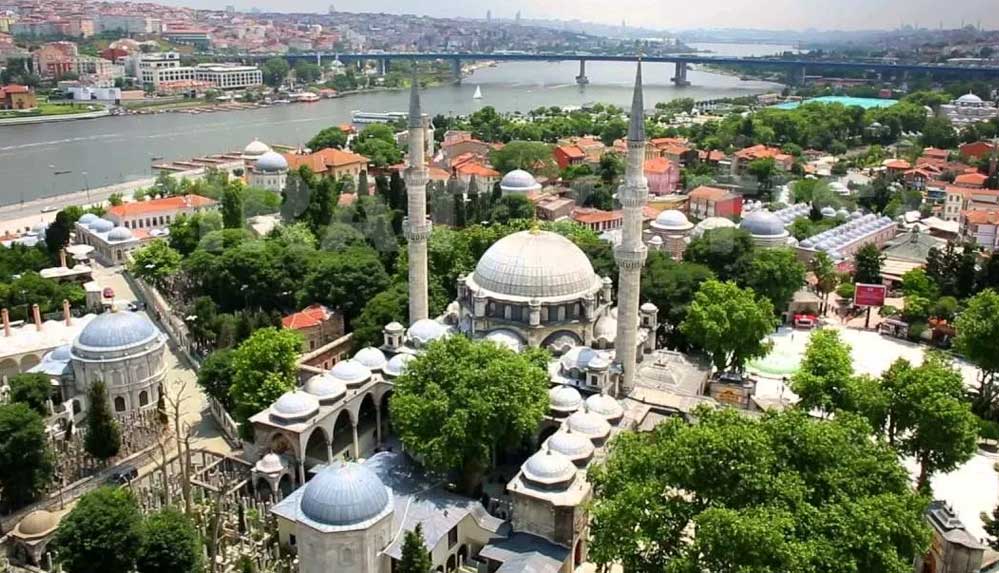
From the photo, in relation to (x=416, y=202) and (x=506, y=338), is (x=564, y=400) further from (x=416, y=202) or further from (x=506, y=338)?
(x=416, y=202)

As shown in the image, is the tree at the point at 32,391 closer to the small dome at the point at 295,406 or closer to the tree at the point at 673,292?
the small dome at the point at 295,406

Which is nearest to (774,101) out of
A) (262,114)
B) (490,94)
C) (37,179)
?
(490,94)

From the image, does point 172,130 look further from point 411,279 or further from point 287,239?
point 411,279

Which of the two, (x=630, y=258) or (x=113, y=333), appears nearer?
(x=630, y=258)

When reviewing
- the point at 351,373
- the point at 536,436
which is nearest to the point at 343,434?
the point at 351,373

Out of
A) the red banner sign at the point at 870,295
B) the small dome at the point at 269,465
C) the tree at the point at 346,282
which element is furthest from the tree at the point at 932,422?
the tree at the point at 346,282

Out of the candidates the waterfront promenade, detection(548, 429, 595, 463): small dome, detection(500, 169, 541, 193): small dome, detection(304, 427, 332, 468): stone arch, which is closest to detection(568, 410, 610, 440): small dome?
detection(548, 429, 595, 463): small dome
